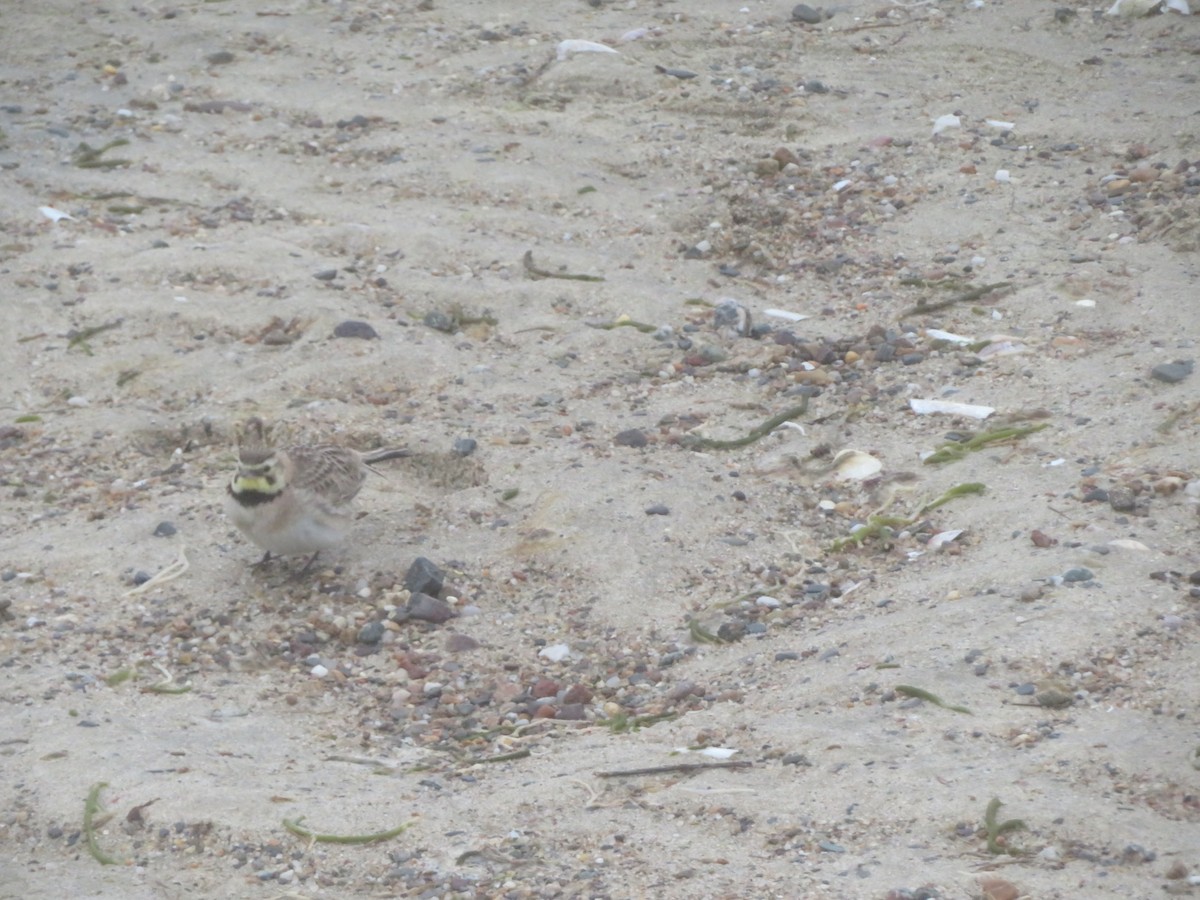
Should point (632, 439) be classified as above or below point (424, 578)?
above

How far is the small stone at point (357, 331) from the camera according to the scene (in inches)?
287

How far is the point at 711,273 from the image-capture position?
313 inches

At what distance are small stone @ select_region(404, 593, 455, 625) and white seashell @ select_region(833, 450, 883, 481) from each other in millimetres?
1595

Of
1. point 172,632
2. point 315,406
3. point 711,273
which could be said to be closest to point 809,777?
point 172,632

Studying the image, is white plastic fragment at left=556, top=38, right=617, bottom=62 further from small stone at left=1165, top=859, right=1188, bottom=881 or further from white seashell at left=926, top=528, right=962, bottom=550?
small stone at left=1165, top=859, right=1188, bottom=881

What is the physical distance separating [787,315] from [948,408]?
3.89ft

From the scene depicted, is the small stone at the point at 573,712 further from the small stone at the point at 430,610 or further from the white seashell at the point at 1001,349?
the white seashell at the point at 1001,349

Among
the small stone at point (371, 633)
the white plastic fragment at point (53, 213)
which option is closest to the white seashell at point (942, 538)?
the small stone at point (371, 633)

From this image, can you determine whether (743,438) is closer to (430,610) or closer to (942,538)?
(942,538)

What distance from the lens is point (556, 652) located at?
218 inches

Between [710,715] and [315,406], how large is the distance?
2.59m

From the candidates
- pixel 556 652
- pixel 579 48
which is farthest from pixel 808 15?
pixel 556 652

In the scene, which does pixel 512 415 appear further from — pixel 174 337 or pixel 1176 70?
pixel 1176 70

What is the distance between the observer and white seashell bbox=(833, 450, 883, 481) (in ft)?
20.7
